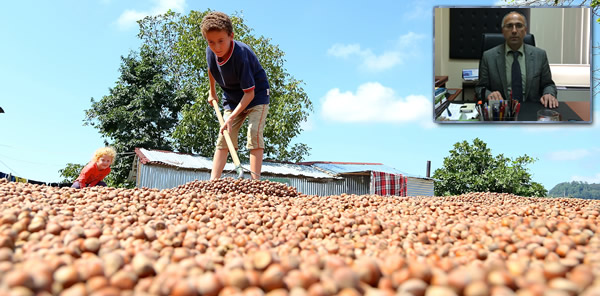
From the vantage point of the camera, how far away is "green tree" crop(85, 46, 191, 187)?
1641cm

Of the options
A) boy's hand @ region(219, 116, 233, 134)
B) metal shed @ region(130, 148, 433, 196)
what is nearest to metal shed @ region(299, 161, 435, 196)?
metal shed @ region(130, 148, 433, 196)

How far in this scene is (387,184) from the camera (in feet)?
50.0

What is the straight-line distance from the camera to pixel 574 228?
178 cm

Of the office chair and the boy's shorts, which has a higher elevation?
the office chair

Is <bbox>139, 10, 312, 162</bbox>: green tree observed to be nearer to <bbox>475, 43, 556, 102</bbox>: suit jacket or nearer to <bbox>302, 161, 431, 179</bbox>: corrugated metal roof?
<bbox>302, 161, 431, 179</bbox>: corrugated metal roof

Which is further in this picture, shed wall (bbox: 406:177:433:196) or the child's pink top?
shed wall (bbox: 406:177:433:196)

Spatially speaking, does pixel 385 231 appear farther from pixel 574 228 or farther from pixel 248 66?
pixel 248 66

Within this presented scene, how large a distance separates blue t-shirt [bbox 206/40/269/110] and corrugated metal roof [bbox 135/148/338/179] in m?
8.02

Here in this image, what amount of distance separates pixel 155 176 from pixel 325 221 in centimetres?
1074

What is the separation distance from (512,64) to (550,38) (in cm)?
92

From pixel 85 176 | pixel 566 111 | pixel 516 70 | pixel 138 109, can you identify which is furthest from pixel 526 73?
pixel 138 109

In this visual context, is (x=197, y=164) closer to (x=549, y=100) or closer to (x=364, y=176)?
(x=364, y=176)

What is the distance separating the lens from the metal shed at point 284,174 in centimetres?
1200

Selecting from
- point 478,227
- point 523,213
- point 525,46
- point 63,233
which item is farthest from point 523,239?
point 525,46
